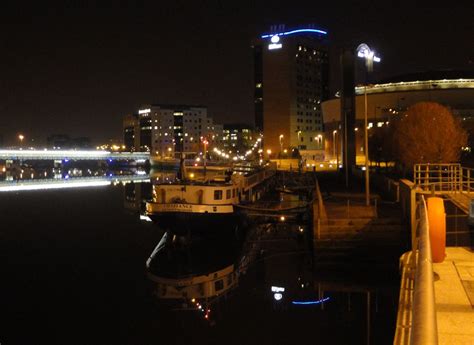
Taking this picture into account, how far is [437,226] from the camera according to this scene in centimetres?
1072

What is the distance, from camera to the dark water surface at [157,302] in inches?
628

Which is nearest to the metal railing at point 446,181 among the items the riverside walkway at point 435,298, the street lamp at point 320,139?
the riverside walkway at point 435,298

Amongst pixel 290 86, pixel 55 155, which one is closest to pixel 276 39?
pixel 290 86

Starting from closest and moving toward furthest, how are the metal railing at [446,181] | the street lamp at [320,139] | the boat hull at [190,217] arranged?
the metal railing at [446,181]
the boat hull at [190,217]
the street lamp at [320,139]

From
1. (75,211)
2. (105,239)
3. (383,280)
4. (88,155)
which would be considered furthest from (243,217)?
(88,155)

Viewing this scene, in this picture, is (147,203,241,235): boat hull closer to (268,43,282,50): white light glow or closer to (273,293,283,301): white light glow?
(273,293,283,301): white light glow

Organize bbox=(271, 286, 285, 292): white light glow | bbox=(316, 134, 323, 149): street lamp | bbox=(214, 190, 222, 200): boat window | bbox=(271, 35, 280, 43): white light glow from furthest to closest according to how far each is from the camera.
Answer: bbox=(271, 35, 280, 43): white light glow, bbox=(316, 134, 323, 149): street lamp, bbox=(214, 190, 222, 200): boat window, bbox=(271, 286, 285, 292): white light glow

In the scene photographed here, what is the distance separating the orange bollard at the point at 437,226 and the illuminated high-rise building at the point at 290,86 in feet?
486

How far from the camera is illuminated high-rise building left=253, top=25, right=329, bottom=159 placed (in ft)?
547

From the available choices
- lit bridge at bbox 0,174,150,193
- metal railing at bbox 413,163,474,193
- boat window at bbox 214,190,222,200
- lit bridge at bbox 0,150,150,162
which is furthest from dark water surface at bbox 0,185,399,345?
lit bridge at bbox 0,150,150,162

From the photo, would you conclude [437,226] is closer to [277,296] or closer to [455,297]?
[455,297]

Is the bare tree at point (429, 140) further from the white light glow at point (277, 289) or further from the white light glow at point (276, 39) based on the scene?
the white light glow at point (276, 39)

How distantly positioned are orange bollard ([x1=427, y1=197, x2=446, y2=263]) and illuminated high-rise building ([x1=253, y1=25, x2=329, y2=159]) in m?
148

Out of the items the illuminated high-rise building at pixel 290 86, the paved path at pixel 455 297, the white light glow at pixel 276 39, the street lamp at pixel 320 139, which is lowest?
the paved path at pixel 455 297
